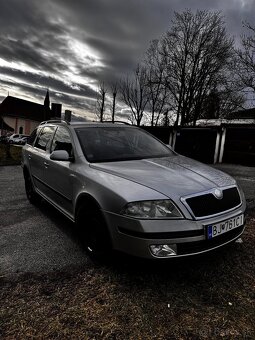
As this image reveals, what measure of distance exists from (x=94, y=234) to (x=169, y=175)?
1080mm

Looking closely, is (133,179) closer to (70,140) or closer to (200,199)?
(200,199)

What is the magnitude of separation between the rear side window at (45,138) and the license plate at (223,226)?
10.7 ft

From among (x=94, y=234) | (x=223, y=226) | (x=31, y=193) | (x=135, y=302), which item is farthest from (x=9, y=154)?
(x=223, y=226)

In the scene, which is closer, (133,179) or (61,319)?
Result: (61,319)

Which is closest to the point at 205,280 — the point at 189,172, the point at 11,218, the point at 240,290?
the point at 240,290

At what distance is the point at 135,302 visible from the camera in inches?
103

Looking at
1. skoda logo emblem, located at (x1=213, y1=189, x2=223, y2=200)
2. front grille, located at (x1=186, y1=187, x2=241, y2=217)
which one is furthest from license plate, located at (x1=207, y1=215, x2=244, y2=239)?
skoda logo emblem, located at (x1=213, y1=189, x2=223, y2=200)

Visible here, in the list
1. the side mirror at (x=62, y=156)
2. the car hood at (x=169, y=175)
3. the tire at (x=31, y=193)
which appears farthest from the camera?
the tire at (x=31, y=193)

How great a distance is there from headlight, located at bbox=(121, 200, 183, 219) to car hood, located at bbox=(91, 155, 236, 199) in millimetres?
105

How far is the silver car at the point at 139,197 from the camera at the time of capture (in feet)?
8.76

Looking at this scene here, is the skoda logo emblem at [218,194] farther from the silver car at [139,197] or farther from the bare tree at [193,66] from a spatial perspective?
the bare tree at [193,66]

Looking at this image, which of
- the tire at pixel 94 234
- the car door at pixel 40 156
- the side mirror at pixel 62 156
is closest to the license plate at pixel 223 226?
the tire at pixel 94 234

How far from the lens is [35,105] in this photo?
83.8 m

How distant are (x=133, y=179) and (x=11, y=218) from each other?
3.11m
